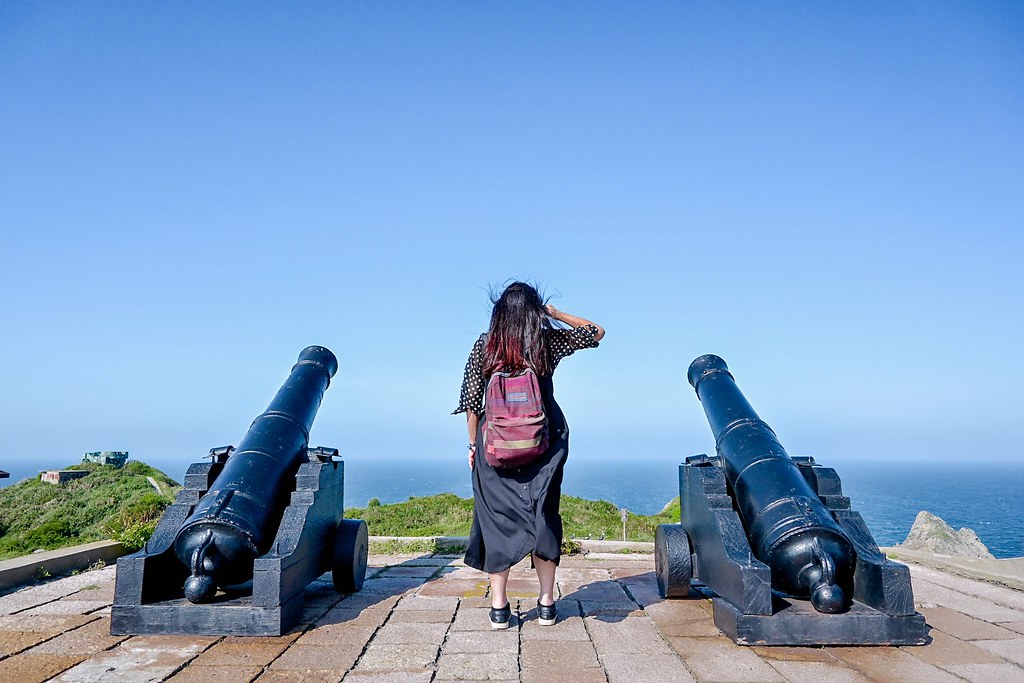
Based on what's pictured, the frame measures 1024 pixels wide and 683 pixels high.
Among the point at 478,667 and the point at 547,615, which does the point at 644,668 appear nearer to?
the point at 478,667

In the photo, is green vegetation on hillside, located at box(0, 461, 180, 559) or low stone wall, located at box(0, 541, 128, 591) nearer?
low stone wall, located at box(0, 541, 128, 591)

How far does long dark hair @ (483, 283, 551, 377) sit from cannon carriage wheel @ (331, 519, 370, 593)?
6.43 feet

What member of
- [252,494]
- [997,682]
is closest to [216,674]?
[252,494]

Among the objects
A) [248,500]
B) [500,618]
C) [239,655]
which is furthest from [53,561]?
[500,618]

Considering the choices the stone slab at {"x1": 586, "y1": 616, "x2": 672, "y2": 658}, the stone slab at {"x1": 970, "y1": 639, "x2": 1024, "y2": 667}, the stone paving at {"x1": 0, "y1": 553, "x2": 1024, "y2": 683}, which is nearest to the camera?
the stone paving at {"x1": 0, "y1": 553, "x2": 1024, "y2": 683}

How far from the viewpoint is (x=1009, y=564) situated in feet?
23.4

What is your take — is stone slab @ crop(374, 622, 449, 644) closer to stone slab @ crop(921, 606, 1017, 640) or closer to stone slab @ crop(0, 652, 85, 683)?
stone slab @ crop(0, 652, 85, 683)

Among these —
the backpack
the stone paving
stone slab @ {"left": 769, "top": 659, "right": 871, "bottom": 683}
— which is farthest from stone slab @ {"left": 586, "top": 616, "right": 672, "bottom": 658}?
the backpack

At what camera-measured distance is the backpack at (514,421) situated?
13.8 feet

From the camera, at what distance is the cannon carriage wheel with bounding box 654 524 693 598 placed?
5367mm

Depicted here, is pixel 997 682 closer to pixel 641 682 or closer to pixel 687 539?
pixel 641 682

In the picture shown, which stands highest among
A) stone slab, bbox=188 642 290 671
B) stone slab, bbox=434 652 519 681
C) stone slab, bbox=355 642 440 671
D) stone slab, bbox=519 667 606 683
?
stone slab, bbox=188 642 290 671

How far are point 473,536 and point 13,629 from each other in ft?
8.97

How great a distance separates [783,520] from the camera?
4.49 meters
